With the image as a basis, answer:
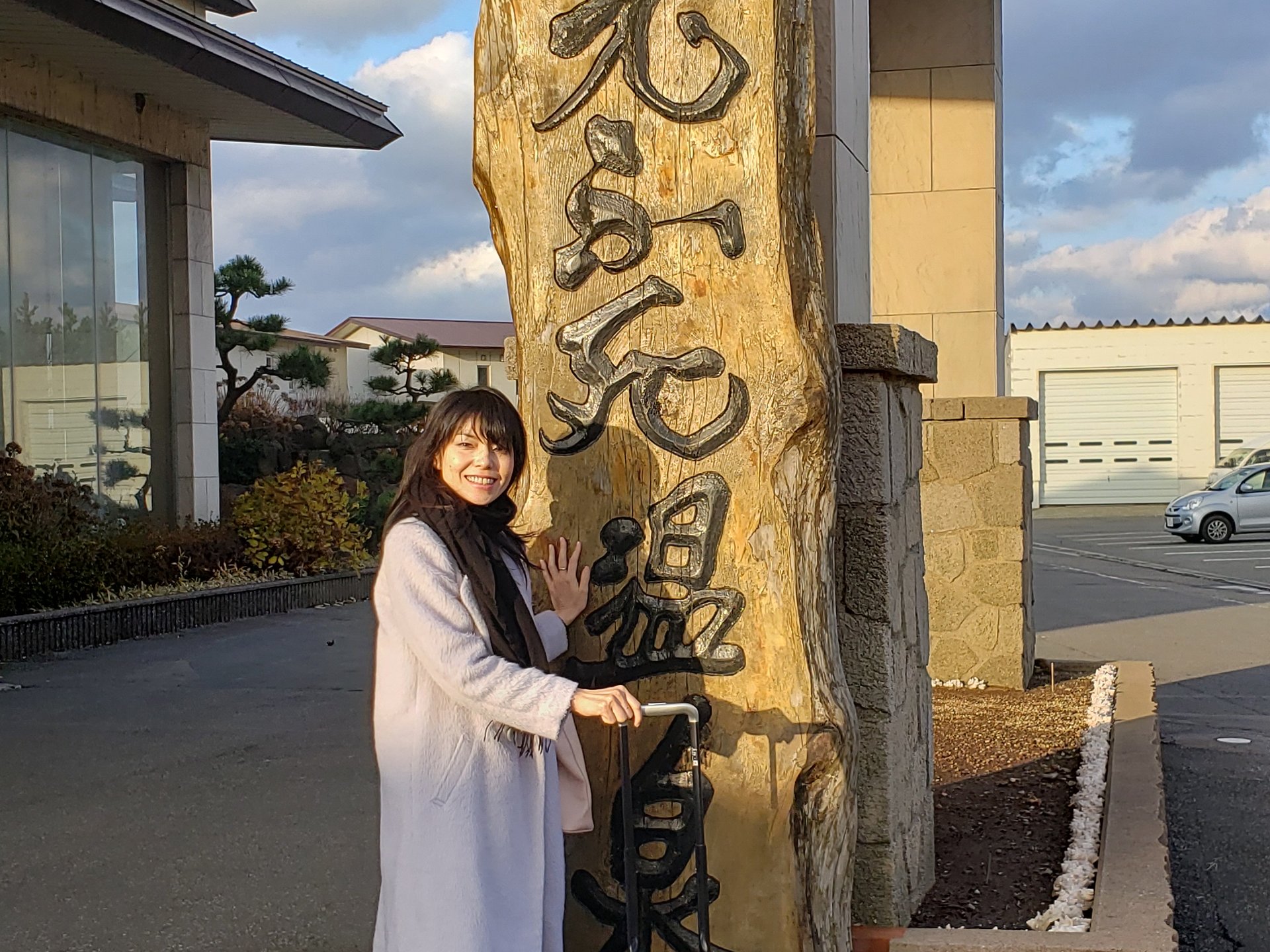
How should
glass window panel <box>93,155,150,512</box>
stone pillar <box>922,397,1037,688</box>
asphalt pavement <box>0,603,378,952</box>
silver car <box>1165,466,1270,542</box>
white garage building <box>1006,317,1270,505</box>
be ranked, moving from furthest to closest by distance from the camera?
white garage building <box>1006,317,1270,505</box> → silver car <box>1165,466,1270,542</box> → glass window panel <box>93,155,150,512</box> → stone pillar <box>922,397,1037,688</box> → asphalt pavement <box>0,603,378,952</box>

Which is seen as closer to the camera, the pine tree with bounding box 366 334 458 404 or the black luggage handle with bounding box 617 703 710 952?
the black luggage handle with bounding box 617 703 710 952

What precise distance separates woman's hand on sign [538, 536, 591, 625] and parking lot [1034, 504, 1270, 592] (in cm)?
1310

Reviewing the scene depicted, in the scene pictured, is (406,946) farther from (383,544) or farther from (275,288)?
(275,288)

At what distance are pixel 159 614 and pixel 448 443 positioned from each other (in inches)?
323

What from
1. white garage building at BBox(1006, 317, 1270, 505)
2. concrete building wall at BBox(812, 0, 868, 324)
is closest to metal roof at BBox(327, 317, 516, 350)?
white garage building at BBox(1006, 317, 1270, 505)

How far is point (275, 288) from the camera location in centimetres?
1614

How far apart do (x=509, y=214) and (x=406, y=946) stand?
161 centimetres

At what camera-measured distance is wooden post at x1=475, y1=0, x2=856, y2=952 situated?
9.62 feet

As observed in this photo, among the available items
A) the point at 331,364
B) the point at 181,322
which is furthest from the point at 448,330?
the point at 181,322

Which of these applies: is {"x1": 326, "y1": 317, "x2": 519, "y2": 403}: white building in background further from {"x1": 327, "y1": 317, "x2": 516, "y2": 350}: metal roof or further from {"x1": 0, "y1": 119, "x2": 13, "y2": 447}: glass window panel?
{"x1": 0, "y1": 119, "x2": 13, "y2": 447}: glass window panel

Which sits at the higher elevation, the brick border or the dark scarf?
the dark scarf

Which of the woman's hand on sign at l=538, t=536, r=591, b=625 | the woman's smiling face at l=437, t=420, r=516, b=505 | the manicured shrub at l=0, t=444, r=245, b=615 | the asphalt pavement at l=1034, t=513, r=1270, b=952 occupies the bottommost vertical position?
the asphalt pavement at l=1034, t=513, r=1270, b=952

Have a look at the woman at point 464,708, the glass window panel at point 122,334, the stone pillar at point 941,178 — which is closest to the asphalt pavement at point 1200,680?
the stone pillar at point 941,178

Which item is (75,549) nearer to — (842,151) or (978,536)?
(978,536)
